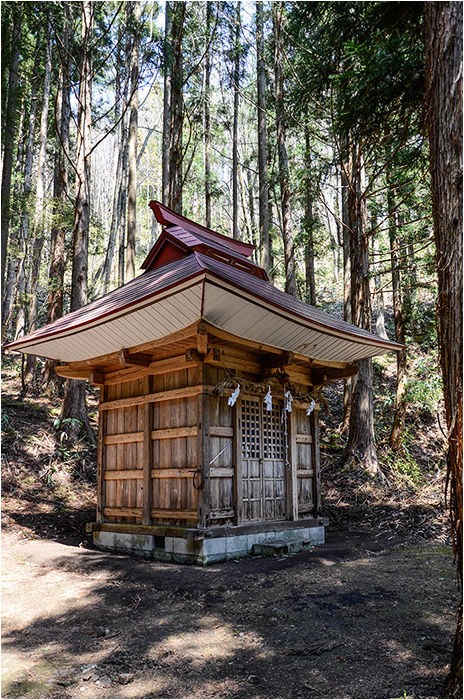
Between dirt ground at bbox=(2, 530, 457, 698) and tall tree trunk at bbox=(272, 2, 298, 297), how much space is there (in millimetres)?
8799

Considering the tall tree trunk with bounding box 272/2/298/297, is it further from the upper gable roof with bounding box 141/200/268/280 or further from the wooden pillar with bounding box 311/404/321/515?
the wooden pillar with bounding box 311/404/321/515

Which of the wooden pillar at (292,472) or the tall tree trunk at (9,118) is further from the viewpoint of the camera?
the tall tree trunk at (9,118)

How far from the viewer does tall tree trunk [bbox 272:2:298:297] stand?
1441 centimetres

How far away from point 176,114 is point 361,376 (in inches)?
358

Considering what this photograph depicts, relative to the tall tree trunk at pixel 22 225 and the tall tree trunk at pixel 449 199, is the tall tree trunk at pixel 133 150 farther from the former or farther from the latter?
the tall tree trunk at pixel 449 199

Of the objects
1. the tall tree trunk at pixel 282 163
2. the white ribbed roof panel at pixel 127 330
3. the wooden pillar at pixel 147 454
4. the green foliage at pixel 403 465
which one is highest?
the tall tree trunk at pixel 282 163

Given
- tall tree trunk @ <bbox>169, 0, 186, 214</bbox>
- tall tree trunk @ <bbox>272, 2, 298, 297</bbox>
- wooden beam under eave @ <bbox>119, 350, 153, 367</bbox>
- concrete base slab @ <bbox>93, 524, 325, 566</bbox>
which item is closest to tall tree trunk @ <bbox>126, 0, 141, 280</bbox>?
tall tree trunk @ <bbox>169, 0, 186, 214</bbox>

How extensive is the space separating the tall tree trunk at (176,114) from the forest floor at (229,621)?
30.5 ft

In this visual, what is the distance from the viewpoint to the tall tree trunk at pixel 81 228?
12242mm

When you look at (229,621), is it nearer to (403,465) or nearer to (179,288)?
(179,288)

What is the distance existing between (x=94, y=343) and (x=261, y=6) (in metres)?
15.9

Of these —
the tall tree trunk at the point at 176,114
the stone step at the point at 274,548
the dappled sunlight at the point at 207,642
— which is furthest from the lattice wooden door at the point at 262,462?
the tall tree trunk at the point at 176,114

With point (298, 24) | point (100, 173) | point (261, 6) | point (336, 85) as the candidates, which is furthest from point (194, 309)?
point (100, 173)

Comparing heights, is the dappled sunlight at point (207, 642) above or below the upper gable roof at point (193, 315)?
below
